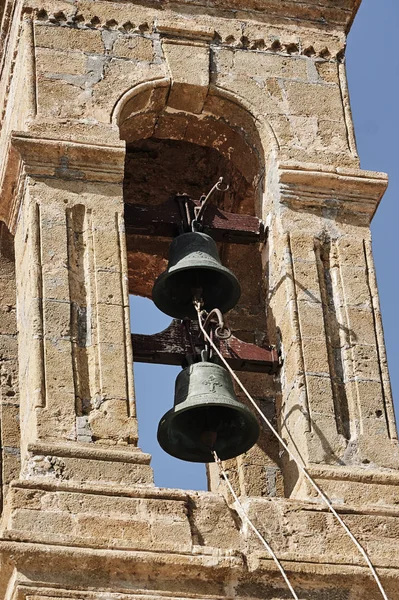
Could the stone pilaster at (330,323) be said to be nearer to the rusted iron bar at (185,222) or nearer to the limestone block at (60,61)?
the rusted iron bar at (185,222)

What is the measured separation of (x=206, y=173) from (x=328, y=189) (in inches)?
67.2

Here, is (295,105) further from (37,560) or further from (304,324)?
(37,560)

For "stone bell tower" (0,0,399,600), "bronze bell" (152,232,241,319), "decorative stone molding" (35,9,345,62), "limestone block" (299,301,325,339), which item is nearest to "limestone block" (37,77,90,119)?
"stone bell tower" (0,0,399,600)

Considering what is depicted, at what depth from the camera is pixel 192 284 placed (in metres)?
14.5

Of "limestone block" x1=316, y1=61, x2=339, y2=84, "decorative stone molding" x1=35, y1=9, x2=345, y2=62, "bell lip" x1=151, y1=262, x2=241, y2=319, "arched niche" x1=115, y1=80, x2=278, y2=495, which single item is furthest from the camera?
"limestone block" x1=316, y1=61, x2=339, y2=84

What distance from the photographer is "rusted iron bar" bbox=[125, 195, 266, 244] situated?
14.6 meters

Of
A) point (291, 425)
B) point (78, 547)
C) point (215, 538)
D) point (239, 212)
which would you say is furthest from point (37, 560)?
point (239, 212)

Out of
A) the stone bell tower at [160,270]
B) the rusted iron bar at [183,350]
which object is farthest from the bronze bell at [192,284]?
the stone bell tower at [160,270]

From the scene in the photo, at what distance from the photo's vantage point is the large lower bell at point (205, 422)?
13680mm

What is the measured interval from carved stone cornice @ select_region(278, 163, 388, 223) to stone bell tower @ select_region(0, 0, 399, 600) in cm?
1

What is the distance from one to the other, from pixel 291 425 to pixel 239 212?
2.34m

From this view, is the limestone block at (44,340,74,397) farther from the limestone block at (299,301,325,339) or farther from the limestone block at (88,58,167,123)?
the limestone block at (88,58,167,123)

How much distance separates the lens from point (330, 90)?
607 inches

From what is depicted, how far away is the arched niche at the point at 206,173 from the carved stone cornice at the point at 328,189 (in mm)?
341
